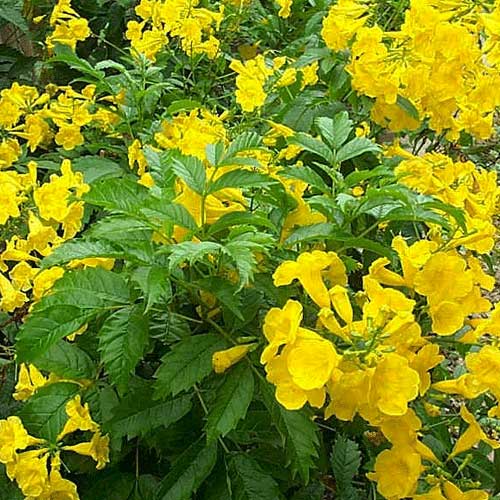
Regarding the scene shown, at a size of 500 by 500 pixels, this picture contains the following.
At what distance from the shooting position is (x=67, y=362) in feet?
4.48

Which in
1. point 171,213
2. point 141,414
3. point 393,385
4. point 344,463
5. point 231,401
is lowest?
point 344,463

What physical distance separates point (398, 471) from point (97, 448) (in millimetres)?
484

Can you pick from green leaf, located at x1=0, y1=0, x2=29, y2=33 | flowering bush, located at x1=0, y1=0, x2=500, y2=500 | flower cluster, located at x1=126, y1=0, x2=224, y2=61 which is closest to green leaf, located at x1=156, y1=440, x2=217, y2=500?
flowering bush, located at x1=0, y1=0, x2=500, y2=500

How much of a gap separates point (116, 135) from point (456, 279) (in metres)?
1.20

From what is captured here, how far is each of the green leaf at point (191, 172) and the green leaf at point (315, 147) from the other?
0.30 metres

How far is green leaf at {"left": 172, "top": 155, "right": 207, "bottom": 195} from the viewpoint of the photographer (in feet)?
4.08

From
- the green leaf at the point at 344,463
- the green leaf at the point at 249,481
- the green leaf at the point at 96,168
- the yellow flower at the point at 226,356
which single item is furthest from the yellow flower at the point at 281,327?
the green leaf at the point at 96,168

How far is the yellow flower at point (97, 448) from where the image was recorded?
137cm

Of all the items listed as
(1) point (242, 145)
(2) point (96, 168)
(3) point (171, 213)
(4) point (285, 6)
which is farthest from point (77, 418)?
(4) point (285, 6)

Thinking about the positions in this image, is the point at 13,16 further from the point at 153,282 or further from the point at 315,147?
the point at 153,282

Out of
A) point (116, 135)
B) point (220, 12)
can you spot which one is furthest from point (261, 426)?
point (220, 12)

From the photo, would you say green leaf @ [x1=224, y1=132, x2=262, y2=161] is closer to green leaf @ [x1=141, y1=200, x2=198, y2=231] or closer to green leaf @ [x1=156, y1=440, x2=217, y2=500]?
green leaf @ [x1=141, y1=200, x2=198, y2=231]

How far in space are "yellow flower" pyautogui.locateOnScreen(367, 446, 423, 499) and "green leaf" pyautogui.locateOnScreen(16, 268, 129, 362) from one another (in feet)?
1.54

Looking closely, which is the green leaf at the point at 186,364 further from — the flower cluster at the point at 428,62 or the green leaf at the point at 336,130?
the flower cluster at the point at 428,62
